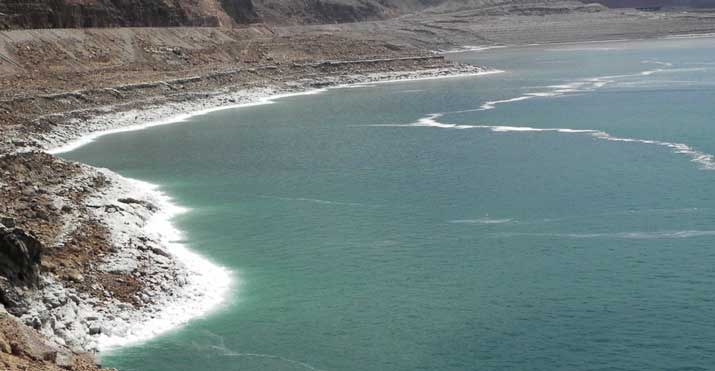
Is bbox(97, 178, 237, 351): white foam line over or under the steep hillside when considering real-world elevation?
under

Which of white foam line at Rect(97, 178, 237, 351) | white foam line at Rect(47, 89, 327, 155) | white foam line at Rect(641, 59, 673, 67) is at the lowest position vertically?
white foam line at Rect(641, 59, 673, 67)


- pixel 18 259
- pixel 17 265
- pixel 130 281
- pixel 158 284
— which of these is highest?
pixel 18 259

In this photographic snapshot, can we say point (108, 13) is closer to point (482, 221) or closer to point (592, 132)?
point (592, 132)

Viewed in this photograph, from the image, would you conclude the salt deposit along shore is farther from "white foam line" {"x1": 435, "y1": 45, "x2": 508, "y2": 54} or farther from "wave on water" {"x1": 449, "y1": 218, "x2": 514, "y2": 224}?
"white foam line" {"x1": 435, "y1": 45, "x2": 508, "y2": 54}

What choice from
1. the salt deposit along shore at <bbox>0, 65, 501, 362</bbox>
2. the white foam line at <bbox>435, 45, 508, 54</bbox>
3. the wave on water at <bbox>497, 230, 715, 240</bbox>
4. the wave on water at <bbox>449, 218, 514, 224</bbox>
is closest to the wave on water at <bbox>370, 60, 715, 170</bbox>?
the wave on water at <bbox>497, 230, 715, 240</bbox>

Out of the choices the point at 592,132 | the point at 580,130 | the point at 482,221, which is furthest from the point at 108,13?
the point at 482,221
